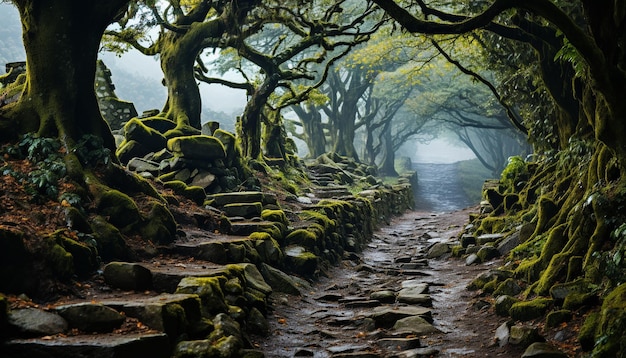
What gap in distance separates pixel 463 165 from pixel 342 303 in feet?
188

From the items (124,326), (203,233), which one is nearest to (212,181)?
(203,233)

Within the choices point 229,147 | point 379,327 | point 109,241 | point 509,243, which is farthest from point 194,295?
point 229,147

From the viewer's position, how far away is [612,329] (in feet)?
15.9

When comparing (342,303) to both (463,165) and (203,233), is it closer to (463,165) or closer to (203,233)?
(203,233)

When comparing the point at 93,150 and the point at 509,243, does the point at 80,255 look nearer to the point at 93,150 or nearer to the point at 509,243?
the point at 93,150

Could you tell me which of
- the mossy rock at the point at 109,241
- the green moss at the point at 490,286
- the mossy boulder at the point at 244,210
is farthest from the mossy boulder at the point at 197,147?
the green moss at the point at 490,286

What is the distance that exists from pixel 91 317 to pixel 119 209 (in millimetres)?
3528

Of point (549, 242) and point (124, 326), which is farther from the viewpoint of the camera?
point (549, 242)

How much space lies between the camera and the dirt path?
6.34 m

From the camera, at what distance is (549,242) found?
832 centimetres

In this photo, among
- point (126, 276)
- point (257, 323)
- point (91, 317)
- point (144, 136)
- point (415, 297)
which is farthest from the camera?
point (144, 136)

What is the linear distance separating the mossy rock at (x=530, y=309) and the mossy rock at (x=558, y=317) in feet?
1.42

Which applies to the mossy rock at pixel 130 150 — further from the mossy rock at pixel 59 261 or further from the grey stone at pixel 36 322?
the grey stone at pixel 36 322

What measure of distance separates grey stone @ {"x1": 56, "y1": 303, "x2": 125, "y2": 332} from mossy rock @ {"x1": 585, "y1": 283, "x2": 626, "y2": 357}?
15.2ft
